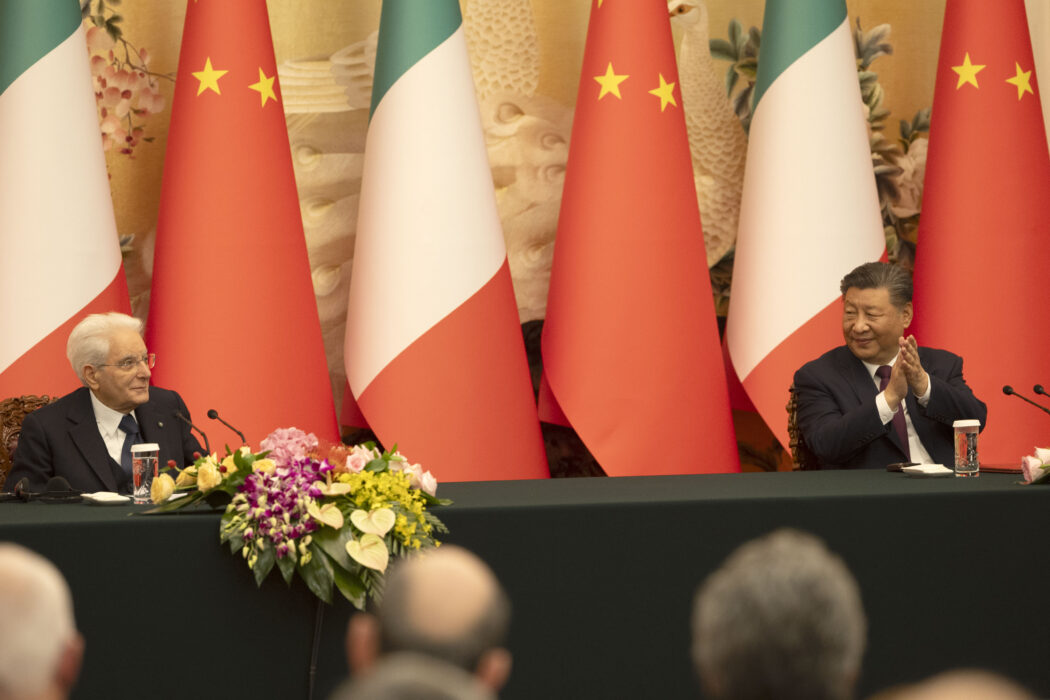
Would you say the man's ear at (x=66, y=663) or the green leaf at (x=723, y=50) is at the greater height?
the green leaf at (x=723, y=50)

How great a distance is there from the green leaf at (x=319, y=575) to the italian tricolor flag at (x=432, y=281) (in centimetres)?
176

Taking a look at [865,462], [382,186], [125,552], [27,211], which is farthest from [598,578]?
[27,211]

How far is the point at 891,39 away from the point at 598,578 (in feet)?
11.2

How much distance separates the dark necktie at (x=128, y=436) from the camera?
3.17m

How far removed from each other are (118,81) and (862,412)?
116 inches

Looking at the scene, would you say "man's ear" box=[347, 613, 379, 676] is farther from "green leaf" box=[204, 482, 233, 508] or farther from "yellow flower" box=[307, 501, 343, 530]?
"green leaf" box=[204, 482, 233, 508]

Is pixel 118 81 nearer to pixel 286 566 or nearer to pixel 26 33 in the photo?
pixel 26 33

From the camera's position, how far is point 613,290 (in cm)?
428

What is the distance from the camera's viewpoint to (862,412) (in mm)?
3367

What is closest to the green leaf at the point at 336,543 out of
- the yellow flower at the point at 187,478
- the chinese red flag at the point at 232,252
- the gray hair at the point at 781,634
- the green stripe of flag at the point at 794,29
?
the yellow flower at the point at 187,478

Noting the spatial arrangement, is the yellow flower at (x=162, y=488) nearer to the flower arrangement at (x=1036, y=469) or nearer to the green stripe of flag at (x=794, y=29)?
the flower arrangement at (x=1036, y=469)

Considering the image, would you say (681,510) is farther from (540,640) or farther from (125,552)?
(125,552)

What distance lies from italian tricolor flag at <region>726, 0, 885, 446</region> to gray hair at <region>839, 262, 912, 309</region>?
708 mm

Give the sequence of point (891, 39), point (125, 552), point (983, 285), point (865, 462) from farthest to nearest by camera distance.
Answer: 1. point (891, 39)
2. point (983, 285)
3. point (865, 462)
4. point (125, 552)
